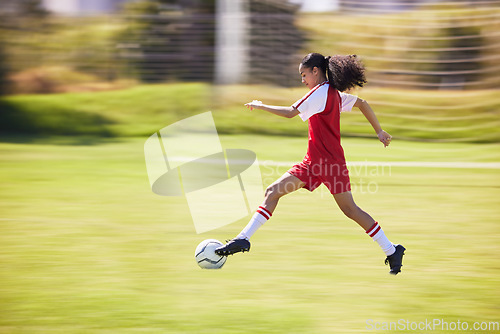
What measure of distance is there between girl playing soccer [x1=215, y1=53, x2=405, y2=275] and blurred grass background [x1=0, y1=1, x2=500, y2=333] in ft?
0.95

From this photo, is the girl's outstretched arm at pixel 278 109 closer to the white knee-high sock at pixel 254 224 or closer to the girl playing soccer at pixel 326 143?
the girl playing soccer at pixel 326 143

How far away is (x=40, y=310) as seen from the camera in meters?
4.39

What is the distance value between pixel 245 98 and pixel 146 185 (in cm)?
784

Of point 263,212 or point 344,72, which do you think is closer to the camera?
point 344,72

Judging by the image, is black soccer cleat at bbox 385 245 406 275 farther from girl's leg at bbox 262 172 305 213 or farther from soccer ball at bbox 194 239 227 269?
soccer ball at bbox 194 239 227 269

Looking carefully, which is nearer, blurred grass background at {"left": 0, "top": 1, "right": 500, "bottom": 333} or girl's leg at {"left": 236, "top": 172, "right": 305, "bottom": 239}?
blurred grass background at {"left": 0, "top": 1, "right": 500, "bottom": 333}

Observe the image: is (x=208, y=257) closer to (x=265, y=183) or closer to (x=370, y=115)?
(x=370, y=115)

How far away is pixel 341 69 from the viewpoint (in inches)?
→ 205

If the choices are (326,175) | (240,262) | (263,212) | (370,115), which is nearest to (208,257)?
(240,262)

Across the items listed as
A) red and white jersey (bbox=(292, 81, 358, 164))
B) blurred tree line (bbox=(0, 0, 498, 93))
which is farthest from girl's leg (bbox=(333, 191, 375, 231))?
blurred tree line (bbox=(0, 0, 498, 93))

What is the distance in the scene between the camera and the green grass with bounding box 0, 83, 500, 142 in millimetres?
14945

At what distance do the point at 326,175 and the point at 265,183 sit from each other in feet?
14.0

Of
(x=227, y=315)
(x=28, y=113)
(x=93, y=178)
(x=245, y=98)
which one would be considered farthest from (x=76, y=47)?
(x=227, y=315)

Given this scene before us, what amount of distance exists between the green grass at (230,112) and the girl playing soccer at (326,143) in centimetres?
894
